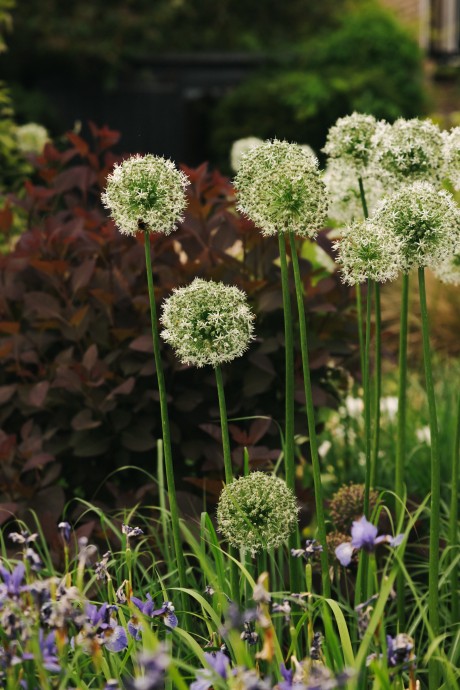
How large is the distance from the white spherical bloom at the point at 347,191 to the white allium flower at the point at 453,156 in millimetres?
210

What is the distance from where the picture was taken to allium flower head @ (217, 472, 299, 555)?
195cm

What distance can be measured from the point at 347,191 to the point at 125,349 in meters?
0.94

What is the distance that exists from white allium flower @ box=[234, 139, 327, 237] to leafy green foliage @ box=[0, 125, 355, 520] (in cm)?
104

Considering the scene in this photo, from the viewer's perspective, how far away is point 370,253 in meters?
1.98

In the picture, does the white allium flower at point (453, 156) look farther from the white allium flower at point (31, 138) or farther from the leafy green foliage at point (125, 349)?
the white allium flower at point (31, 138)


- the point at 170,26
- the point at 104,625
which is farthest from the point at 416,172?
the point at 170,26

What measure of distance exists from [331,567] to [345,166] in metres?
1.11

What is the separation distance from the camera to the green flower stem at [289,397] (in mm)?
1993

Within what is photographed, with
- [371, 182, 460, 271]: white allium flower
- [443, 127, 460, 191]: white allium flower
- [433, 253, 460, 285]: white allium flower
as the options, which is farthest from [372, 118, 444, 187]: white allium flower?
[371, 182, 460, 271]: white allium flower

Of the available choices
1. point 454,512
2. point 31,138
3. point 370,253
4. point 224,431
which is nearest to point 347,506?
point 454,512

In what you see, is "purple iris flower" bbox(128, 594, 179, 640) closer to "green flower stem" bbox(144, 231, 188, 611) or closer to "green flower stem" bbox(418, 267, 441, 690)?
"green flower stem" bbox(144, 231, 188, 611)

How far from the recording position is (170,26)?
1855 cm

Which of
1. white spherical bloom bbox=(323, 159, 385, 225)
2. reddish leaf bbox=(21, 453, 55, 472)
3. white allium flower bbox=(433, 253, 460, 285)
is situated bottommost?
reddish leaf bbox=(21, 453, 55, 472)

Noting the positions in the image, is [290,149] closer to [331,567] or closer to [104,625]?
[104,625]
